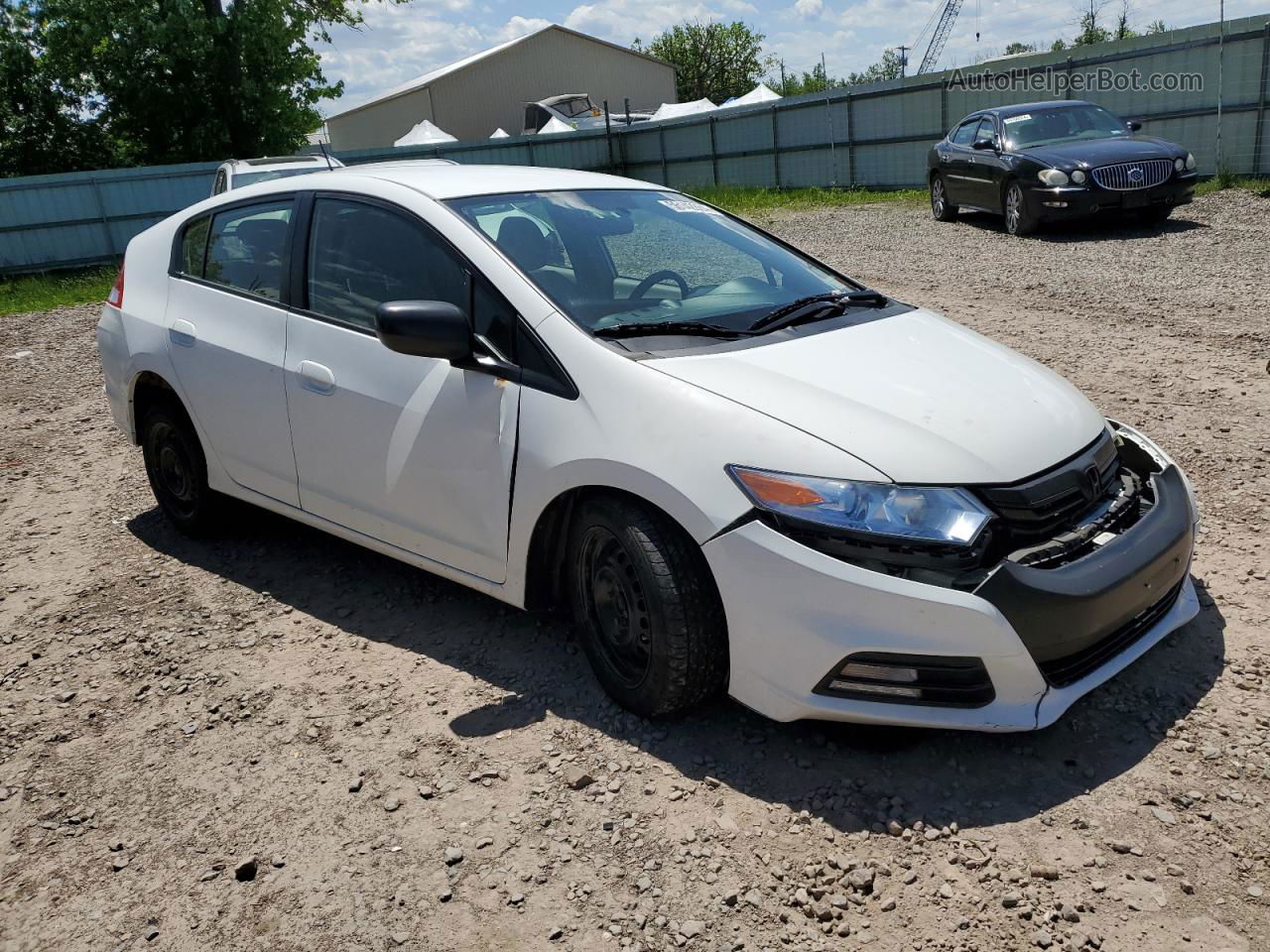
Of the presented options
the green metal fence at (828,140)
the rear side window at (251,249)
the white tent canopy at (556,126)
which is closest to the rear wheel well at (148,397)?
the rear side window at (251,249)

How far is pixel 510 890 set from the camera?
260cm

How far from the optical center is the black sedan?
11.9 meters

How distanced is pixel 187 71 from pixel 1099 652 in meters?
30.3

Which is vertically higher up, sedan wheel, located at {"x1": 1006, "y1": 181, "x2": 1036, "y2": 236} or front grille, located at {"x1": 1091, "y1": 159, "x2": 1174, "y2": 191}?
front grille, located at {"x1": 1091, "y1": 159, "x2": 1174, "y2": 191}

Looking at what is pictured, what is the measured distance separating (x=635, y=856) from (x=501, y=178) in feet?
8.34

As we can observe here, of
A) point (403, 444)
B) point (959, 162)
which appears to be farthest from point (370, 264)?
point (959, 162)

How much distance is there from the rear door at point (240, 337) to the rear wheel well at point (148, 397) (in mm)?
221

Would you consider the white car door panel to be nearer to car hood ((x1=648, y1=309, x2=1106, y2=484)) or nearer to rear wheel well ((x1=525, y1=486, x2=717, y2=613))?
rear wheel well ((x1=525, y1=486, x2=717, y2=613))

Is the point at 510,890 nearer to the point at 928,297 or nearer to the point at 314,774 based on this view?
the point at 314,774

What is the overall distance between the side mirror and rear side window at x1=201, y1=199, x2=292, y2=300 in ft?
3.76

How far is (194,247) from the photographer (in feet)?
15.5

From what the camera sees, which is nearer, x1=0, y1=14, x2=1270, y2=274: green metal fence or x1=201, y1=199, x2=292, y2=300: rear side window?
x1=201, y1=199, x2=292, y2=300: rear side window

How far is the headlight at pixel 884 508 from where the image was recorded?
265 cm

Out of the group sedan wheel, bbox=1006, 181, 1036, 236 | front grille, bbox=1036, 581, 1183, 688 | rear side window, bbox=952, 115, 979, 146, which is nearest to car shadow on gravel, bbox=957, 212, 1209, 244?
sedan wheel, bbox=1006, 181, 1036, 236
